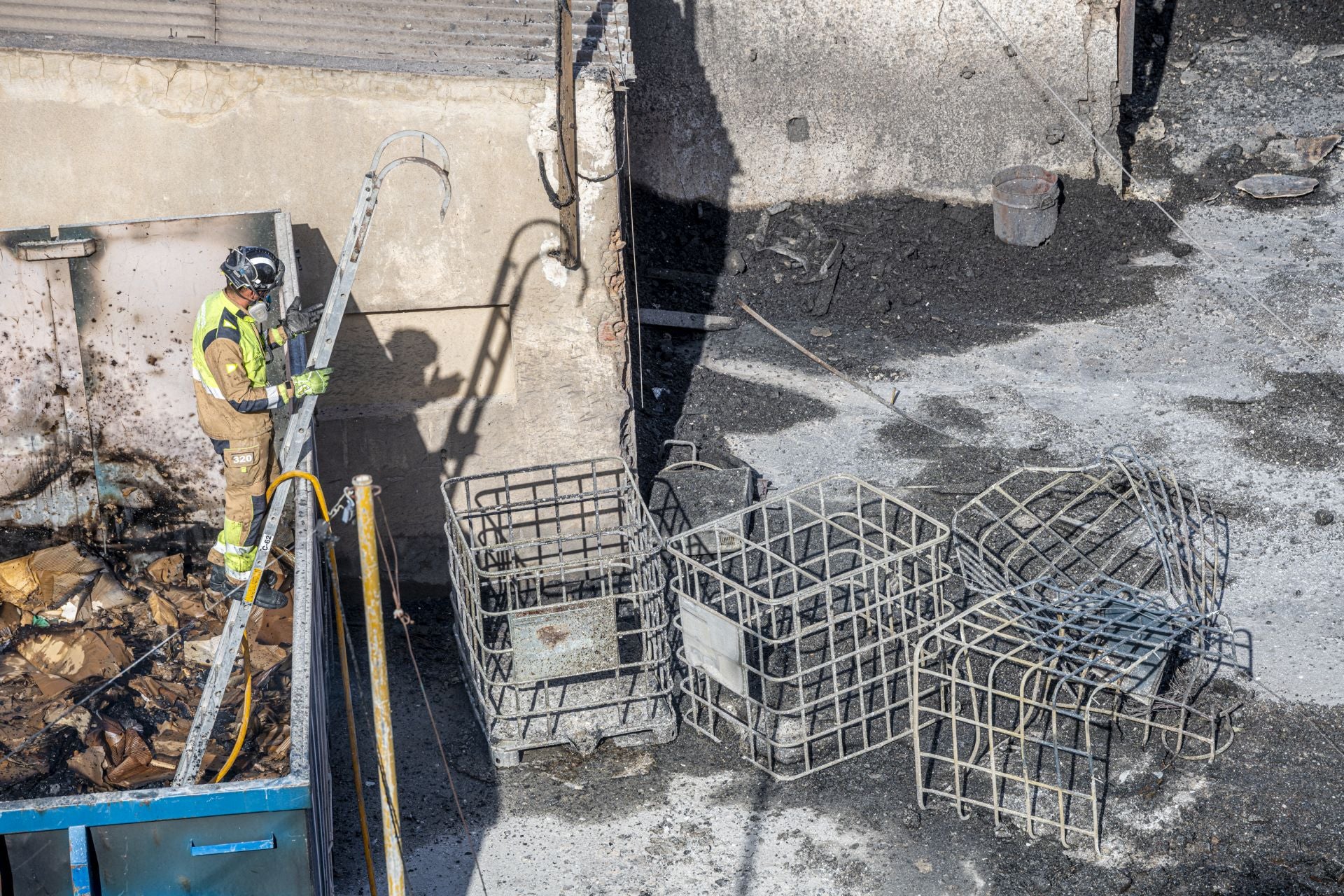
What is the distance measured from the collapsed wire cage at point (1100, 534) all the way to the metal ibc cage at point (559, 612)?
1.80 m

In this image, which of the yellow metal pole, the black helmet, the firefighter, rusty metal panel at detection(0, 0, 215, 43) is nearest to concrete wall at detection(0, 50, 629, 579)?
rusty metal panel at detection(0, 0, 215, 43)

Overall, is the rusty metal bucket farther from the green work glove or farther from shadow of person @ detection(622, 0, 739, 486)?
the green work glove

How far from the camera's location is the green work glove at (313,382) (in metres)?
5.92

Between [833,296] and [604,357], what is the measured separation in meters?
4.79

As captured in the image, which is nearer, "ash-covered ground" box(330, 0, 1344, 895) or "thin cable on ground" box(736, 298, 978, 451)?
"ash-covered ground" box(330, 0, 1344, 895)

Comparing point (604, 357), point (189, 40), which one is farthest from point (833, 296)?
point (189, 40)

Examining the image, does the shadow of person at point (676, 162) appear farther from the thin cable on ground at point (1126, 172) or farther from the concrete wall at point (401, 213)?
the concrete wall at point (401, 213)

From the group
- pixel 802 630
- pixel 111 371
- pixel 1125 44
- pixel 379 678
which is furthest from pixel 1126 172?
pixel 379 678

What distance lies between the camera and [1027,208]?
41.9 ft

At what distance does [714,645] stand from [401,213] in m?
3.08

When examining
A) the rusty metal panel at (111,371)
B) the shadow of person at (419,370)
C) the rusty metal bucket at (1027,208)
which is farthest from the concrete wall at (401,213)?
the rusty metal bucket at (1027,208)

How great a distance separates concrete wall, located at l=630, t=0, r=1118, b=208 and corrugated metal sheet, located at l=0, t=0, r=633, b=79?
18.0 feet

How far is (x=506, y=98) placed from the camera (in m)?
7.36

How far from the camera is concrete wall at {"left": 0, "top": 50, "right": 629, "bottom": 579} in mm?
7074
